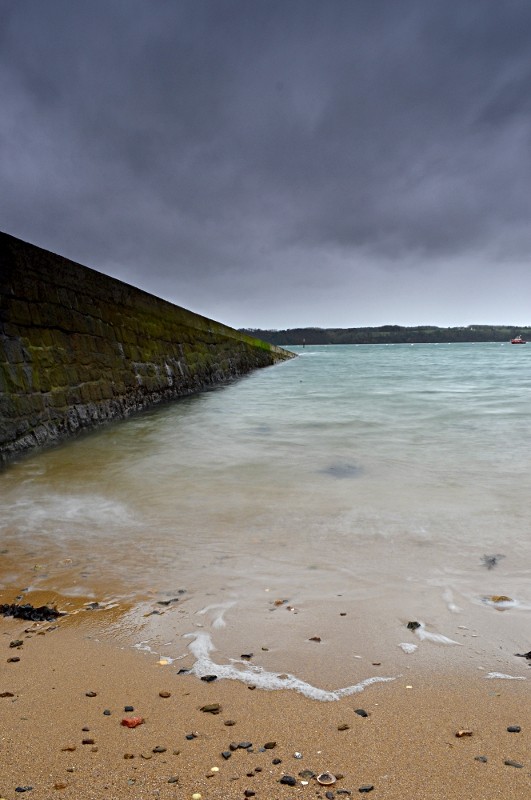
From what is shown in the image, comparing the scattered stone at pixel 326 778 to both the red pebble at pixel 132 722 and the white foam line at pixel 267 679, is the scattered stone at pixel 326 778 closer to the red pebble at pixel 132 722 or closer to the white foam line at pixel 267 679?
the white foam line at pixel 267 679

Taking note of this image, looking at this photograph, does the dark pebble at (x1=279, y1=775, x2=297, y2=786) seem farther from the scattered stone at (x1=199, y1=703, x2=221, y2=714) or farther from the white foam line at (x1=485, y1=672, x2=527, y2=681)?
the white foam line at (x1=485, y1=672, x2=527, y2=681)

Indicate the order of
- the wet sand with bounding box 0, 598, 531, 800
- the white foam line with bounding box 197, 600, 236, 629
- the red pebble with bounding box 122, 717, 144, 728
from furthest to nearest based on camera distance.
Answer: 1. the white foam line with bounding box 197, 600, 236, 629
2. the red pebble with bounding box 122, 717, 144, 728
3. the wet sand with bounding box 0, 598, 531, 800

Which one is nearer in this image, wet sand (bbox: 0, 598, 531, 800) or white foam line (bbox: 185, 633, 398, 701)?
wet sand (bbox: 0, 598, 531, 800)

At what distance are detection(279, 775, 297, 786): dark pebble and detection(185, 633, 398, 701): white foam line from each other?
1.02 ft

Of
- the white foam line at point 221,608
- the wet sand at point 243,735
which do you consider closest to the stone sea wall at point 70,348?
the white foam line at point 221,608

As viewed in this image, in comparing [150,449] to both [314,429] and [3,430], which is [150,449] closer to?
[3,430]

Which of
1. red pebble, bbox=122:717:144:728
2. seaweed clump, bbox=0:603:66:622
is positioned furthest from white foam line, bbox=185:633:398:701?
seaweed clump, bbox=0:603:66:622

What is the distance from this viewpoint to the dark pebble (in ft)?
3.48

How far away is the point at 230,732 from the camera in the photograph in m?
1.23

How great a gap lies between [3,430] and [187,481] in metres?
1.64

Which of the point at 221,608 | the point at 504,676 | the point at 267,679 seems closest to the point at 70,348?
the point at 221,608

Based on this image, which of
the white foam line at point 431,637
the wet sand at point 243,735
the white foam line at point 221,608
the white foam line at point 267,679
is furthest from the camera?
the white foam line at point 221,608

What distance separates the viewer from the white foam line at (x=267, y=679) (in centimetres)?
140

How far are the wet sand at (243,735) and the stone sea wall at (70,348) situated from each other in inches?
130
